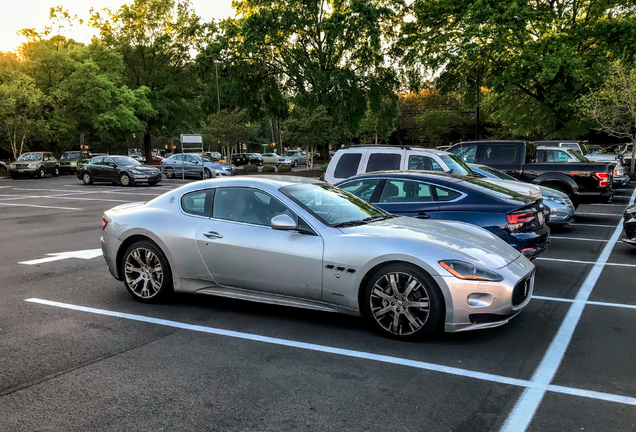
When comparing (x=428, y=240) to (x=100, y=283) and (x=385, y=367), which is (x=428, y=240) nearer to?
(x=385, y=367)

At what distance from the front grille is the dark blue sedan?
205 cm

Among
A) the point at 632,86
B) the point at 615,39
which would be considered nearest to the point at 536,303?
the point at 632,86

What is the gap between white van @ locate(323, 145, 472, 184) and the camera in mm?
10664

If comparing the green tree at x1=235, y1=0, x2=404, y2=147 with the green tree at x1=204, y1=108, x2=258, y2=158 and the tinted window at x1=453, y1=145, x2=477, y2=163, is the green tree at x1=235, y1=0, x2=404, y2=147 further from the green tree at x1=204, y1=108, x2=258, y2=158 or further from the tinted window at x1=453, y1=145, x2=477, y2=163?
the tinted window at x1=453, y1=145, x2=477, y2=163

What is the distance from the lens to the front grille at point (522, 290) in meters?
4.82

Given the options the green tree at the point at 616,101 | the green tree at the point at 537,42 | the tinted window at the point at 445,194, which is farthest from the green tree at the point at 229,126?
the tinted window at the point at 445,194

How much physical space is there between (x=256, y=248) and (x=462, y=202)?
3367 mm

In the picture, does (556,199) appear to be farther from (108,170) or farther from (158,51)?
(158,51)

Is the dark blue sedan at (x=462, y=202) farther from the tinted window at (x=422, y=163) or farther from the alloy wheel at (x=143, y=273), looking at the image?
the alloy wheel at (x=143, y=273)

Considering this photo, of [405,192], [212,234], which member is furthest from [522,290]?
[405,192]

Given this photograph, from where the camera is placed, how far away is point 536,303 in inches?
244

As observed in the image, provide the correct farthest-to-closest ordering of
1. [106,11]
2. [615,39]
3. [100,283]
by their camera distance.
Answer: [106,11] < [615,39] < [100,283]

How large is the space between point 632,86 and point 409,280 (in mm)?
26459

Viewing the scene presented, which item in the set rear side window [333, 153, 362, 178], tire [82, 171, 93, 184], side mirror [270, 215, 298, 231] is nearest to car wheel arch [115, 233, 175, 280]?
side mirror [270, 215, 298, 231]
